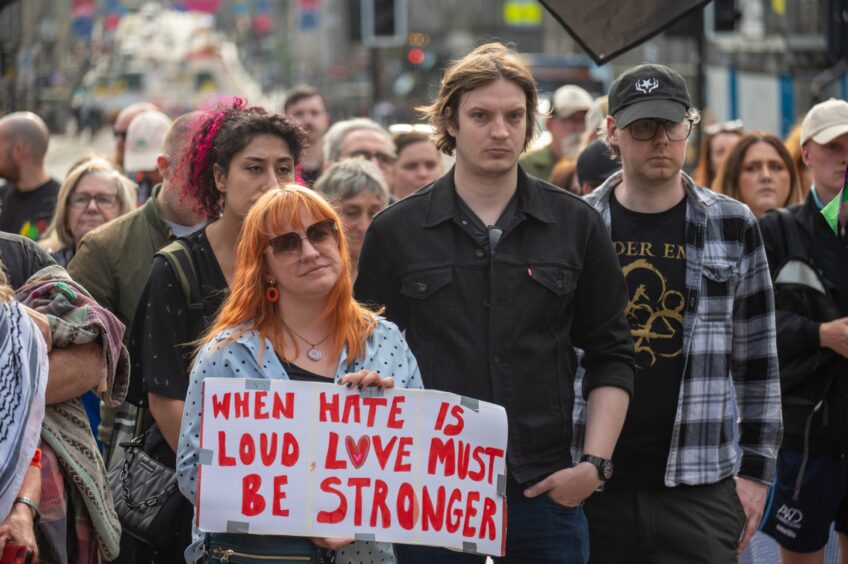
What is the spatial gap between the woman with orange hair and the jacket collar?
1.08ft

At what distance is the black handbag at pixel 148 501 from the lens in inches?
185

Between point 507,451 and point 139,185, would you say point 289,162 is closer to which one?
point 507,451

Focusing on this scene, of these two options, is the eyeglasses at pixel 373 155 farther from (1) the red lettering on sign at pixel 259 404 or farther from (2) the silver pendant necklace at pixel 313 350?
(1) the red lettering on sign at pixel 259 404

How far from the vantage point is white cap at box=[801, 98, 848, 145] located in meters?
6.31

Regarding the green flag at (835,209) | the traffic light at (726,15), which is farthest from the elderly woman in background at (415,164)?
the traffic light at (726,15)

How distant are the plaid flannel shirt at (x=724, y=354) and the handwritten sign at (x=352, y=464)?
2.59 ft

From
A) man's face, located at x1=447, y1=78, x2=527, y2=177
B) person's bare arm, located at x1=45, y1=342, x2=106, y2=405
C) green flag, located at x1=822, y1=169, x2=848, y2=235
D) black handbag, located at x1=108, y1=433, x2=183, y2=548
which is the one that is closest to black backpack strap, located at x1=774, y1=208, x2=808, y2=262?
green flag, located at x1=822, y1=169, x2=848, y2=235

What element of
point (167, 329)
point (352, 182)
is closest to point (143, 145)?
point (352, 182)

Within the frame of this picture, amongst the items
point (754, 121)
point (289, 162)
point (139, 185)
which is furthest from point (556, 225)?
point (754, 121)

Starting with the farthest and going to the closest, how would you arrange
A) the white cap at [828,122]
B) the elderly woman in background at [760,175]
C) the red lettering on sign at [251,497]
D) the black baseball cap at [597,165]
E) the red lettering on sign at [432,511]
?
the elderly woman in background at [760,175]
the black baseball cap at [597,165]
the white cap at [828,122]
the red lettering on sign at [432,511]
the red lettering on sign at [251,497]

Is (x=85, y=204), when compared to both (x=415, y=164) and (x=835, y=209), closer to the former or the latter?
(x=415, y=164)

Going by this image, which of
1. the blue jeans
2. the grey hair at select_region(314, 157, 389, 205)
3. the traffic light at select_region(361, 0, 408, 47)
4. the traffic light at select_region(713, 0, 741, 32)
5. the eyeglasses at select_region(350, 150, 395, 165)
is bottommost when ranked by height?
the blue jeans

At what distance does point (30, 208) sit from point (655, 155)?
5.69 m

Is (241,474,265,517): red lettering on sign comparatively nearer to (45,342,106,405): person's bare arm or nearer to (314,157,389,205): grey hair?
(45,342,106,405): person's bare arm
